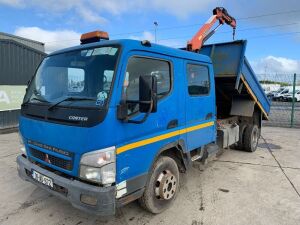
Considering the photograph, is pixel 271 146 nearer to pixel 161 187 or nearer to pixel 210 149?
pixel 210 149

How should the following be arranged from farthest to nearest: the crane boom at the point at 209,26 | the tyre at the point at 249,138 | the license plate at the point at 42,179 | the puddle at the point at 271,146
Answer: the puddle at the point at 271,146 → the tyre at the point at 249,138 → the crane boom at the point at 209,26 → the license plate at the point at 42,179

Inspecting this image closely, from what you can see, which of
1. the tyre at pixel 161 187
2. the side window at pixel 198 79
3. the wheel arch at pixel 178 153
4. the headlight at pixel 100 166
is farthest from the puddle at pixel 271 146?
the headlight at pixel 100 166

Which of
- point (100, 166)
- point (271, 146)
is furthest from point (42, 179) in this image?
point (271, 146)

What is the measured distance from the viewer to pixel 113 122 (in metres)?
2.72

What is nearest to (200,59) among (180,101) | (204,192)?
(180,101)

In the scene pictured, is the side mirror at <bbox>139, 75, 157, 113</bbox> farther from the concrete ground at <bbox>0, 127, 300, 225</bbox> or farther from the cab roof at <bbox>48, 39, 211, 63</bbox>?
the concrete ground at <bbox>0, 127, 300, 225</bbox>

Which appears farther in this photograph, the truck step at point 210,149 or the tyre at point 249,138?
the tyre at point 249,138

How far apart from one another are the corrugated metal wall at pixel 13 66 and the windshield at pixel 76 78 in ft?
22.7

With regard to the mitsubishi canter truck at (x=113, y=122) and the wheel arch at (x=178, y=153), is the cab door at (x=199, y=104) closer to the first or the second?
the mitsubishi canter truck at (x=113, y=122)

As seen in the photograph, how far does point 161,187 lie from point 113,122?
1321 millimetres

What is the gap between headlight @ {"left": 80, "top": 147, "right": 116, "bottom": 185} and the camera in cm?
268

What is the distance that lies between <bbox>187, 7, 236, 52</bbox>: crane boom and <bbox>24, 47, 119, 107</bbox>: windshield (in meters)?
2.63

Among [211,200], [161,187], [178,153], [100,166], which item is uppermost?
[100,166]

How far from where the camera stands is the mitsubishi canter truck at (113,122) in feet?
8.91
